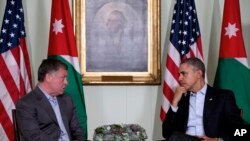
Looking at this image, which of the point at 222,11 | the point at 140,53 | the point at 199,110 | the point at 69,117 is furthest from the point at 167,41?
the point at 69,117

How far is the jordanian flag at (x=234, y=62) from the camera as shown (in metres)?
4.00

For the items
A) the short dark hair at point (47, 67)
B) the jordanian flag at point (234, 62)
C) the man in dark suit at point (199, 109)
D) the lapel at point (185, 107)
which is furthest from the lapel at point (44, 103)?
the jordanian flag at point (234, 62)

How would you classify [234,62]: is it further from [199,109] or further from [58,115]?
[58,115]

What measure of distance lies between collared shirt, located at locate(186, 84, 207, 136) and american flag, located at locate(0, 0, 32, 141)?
178 centimetres

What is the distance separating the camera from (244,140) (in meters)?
2.76

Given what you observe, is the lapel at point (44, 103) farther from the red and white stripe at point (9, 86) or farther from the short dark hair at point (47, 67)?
the red and white stripe at point (9, 86)

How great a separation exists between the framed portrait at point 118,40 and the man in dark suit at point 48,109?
1.43 meters

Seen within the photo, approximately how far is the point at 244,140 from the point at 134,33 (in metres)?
2.13

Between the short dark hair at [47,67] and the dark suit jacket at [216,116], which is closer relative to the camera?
the short dark hair at [47,67]

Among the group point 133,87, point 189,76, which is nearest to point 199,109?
point 189,76

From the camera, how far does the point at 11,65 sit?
4016mm

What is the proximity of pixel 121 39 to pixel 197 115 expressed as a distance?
5.42 feet

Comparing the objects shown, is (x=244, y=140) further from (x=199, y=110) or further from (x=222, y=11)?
(x=222, y=11)

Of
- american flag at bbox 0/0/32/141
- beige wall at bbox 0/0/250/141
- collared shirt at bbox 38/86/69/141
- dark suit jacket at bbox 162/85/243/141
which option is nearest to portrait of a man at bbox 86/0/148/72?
beige wall at bbox 0/0/250/141
